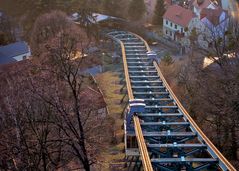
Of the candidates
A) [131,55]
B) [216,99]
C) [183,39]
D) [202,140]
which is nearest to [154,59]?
[131,55]

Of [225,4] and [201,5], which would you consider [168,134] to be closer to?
[201,5]

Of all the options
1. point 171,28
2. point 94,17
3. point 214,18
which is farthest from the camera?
point 171,28

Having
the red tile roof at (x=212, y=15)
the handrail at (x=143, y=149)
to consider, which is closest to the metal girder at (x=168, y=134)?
the handrail at (x=143, y=149)

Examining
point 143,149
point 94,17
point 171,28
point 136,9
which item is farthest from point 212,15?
point 143,149

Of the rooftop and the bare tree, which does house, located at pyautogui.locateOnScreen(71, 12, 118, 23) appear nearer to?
the bare tree

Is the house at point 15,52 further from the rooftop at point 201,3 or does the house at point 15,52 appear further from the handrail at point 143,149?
the rooftop at point 201,3

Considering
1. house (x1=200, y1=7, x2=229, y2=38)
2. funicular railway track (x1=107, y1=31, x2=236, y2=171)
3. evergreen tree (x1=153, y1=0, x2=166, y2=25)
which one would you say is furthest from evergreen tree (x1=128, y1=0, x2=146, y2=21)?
funicular railway track (x1=107, y1=31, x2=236, y2=171)
